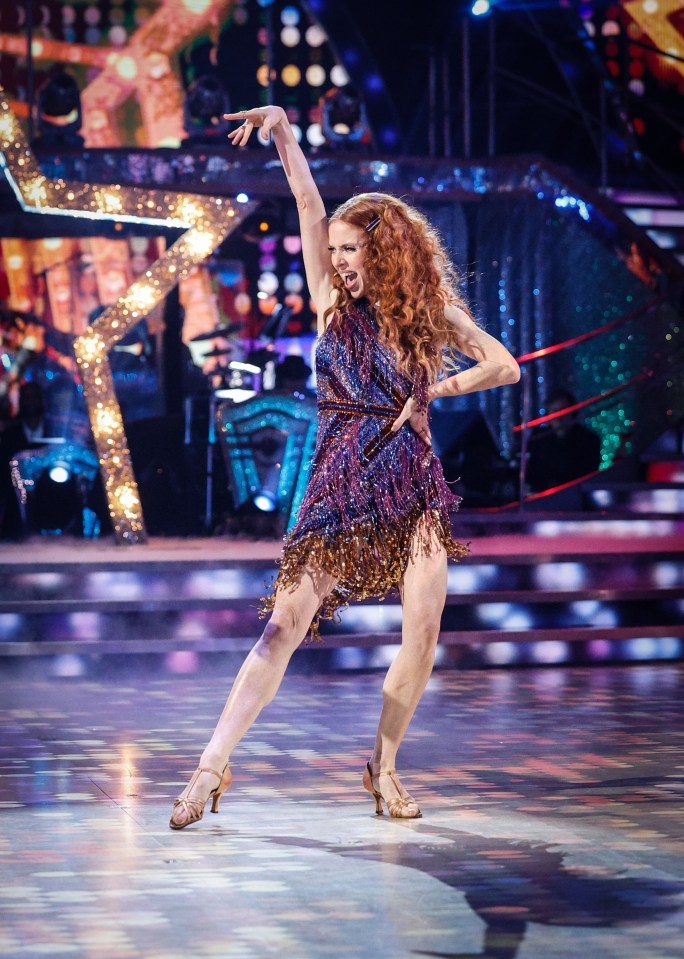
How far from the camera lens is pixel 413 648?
12.0 ft

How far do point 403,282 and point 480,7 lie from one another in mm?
7048

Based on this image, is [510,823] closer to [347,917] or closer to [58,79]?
[347,917]

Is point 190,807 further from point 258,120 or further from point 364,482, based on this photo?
point 258,120

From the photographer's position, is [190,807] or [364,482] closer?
[190,807]

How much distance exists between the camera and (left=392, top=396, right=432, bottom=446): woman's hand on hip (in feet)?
12.0

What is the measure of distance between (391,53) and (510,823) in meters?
8.30

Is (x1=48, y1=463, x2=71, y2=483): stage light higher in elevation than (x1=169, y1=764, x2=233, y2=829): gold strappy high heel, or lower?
higher

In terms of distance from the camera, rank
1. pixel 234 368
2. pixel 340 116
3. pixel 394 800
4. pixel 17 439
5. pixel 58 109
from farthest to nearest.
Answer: pixel 340 116 < pixel 234 368 < pixel 58 109 < pixel 17 439 < pixel 394 800

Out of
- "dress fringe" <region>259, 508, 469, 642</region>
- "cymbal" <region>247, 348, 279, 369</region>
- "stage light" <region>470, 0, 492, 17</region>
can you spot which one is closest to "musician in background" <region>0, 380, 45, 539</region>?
"cymbal" <region>247, 348, 279, 369</region>

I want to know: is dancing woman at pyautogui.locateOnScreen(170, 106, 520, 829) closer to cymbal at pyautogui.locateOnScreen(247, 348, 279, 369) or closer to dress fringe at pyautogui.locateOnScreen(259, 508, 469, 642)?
dress fringe at pyautogui.locateOnScreen(259, 508, 469, 642)

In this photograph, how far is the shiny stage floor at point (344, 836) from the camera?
8.80ft

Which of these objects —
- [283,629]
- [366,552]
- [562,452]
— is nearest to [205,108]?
[562,452]

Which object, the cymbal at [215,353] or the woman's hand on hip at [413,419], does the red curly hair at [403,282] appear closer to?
the woman's hand on hip at [413,419]

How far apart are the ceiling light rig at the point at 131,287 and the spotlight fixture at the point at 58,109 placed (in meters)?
1.22
